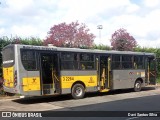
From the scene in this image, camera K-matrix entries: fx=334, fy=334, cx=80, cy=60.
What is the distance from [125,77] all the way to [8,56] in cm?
834

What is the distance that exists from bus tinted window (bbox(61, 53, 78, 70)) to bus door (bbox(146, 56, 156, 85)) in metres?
7.23

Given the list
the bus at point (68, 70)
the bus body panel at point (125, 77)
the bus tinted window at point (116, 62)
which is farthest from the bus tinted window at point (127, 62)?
the bus tinted window at point (116, 62)

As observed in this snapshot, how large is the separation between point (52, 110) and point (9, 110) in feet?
6.17

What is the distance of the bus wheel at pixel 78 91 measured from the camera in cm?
1873

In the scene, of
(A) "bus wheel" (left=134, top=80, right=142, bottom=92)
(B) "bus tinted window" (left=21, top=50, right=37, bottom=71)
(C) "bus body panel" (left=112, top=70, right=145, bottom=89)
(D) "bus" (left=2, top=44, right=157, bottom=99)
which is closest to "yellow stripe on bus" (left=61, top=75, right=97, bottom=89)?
(D) "bus" (left=2, top=44, right=157, bottom=99)

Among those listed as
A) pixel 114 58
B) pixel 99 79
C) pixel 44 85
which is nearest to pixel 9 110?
pixel 44 85

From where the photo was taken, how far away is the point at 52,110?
577 inches

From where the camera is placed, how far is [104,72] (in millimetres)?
20891

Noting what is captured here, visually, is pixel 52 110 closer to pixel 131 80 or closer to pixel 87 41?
pixel 131 80

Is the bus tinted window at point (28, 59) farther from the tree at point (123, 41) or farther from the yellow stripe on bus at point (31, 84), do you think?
the tree at point (123, 41)

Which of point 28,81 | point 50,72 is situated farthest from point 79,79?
point 28,81

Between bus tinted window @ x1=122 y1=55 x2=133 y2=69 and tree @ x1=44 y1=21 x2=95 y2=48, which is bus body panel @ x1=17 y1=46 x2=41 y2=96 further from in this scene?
tree @ x1=44 y1=21 x2=95 y2=48

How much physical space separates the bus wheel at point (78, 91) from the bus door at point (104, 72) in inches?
74.3

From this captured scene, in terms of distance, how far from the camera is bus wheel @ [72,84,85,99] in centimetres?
1873
